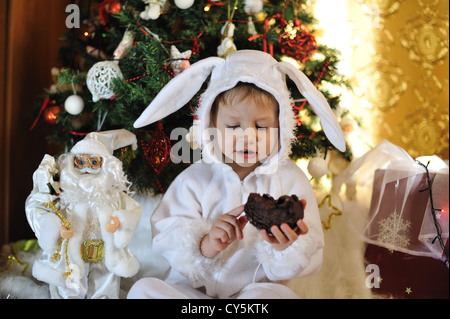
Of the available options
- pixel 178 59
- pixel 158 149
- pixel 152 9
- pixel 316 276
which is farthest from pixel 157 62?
pixel 316 276

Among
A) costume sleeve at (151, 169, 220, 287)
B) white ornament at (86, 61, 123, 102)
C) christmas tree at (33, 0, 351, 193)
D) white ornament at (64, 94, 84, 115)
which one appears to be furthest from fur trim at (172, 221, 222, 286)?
white ornament at (64, 94, 84, 115)

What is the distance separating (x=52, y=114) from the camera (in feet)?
6.19

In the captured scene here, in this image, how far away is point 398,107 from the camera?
2375mm

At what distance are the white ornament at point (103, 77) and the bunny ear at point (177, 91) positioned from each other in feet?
0.97

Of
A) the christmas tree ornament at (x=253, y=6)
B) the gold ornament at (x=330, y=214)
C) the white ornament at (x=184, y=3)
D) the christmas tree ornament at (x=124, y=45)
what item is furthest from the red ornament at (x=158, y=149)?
the gold ornament at (x=330, y=214)

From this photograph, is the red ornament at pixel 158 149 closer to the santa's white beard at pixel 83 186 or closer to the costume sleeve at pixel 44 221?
the santa's white beard at pixel 83 186

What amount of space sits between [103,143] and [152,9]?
52 cm

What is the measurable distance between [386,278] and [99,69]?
1.25 metres

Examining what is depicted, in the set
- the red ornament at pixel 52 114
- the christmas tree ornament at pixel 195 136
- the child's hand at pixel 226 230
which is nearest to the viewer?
the child's hand at pixel 226 230

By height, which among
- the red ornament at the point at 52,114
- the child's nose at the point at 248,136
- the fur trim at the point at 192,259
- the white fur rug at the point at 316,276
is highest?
the red ornament at the point at 52,114

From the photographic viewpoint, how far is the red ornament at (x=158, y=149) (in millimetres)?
1637

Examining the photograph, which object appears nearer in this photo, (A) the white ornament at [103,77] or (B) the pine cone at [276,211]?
(B) the pine cone at [276,211]
